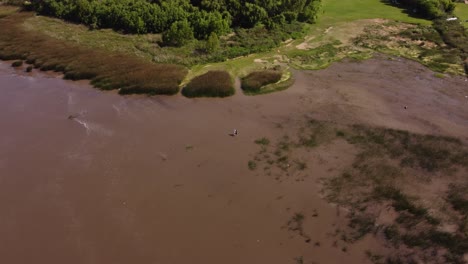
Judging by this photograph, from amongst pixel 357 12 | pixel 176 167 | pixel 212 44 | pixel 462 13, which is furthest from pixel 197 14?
pixel 462 13

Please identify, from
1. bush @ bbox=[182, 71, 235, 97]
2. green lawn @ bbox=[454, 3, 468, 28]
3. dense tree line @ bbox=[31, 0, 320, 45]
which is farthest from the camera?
green lawn @ bbox=[454, 3, 468, 28]

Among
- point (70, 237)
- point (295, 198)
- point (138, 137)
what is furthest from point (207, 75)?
point (70, 237)

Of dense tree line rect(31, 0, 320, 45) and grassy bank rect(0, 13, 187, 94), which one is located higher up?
dense tree line rect(31, 0, 320, 45)

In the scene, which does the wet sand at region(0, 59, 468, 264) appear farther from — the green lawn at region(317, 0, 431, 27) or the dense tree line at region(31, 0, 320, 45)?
the green lawn at region(317, 0, 431, 27)

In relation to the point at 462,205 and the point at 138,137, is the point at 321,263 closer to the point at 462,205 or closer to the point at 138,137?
the point at 462,205

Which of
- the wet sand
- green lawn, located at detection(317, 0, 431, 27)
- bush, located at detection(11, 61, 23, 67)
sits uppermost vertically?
green lawn, located at detection(317, 0, 431, 27)

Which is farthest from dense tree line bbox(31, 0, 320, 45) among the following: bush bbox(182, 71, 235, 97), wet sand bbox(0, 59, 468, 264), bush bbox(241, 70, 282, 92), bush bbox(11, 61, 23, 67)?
wet sand bbox(0, 59, 468, 264)

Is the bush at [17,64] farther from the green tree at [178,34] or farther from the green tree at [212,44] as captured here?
the green tree at [212,44]

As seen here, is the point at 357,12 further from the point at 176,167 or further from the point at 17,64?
the point at 17,64
